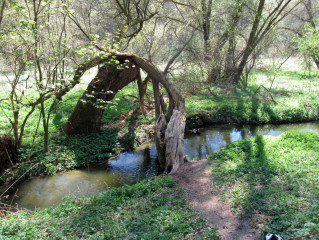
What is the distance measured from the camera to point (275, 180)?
599 centimetres

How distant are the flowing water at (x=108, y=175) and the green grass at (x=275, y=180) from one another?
2190 mm

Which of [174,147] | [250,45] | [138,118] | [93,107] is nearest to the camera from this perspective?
[174,147]

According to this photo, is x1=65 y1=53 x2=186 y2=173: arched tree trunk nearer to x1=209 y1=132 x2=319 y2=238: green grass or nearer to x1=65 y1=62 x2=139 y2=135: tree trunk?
x1=65 y1=62 x2=139 y2=135: tree trunk

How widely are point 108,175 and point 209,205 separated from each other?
4.09m

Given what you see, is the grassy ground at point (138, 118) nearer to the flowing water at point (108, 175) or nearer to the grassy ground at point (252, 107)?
the grassy ground at point (252, 107)

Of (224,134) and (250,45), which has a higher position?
(250,45)

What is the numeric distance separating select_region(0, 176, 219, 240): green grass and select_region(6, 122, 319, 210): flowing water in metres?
1.06

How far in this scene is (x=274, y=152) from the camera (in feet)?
25.3

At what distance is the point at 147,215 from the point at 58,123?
25.9 ft

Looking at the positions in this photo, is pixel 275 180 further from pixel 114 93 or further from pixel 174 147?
pixel 114 93

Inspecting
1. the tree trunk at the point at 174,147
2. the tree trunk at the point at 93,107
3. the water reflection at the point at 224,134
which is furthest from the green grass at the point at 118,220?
the tree trunk at the point at 93,107

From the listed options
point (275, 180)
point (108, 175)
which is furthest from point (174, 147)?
point (275, 180)

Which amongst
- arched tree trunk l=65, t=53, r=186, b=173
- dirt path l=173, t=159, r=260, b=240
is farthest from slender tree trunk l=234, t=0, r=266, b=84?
dirt path l=173, t=159, r=260, b=240

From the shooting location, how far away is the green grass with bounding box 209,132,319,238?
14.4ft
